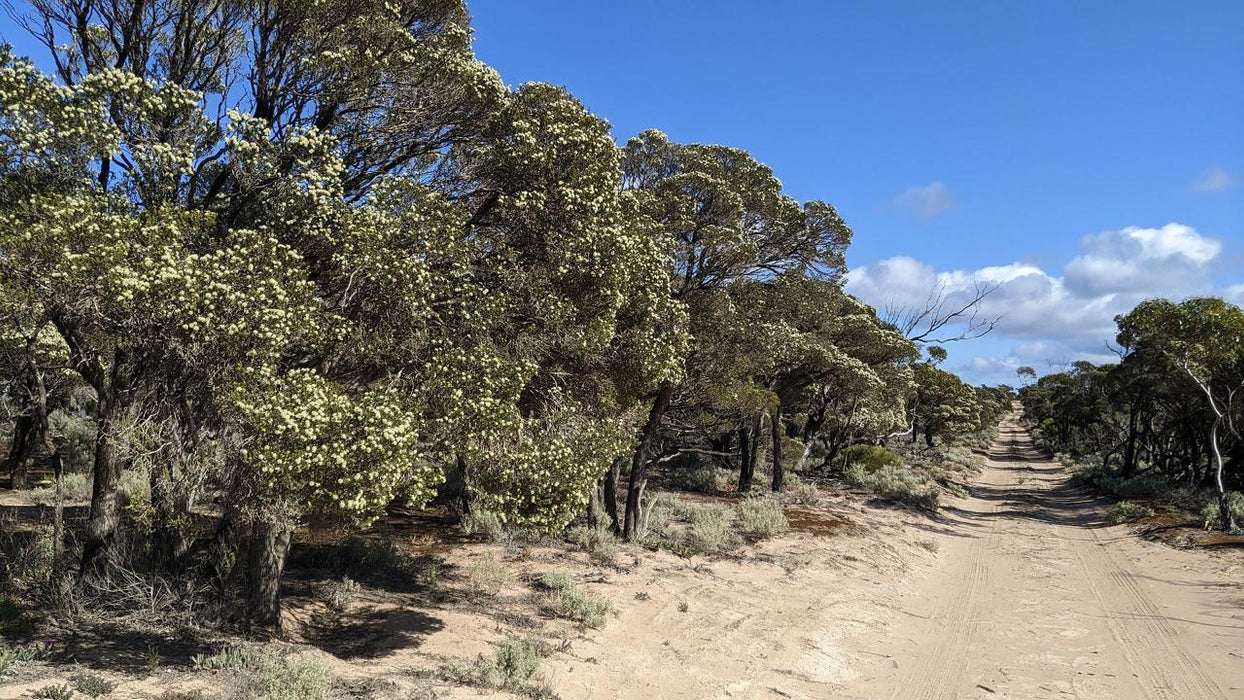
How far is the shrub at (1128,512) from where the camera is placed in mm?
24547

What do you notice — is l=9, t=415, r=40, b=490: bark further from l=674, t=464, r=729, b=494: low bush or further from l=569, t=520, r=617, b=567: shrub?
l=674, t=464, r=729, b=494: low bush

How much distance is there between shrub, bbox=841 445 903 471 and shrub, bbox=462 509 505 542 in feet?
80.0

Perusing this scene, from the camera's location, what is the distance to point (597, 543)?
15.2 m

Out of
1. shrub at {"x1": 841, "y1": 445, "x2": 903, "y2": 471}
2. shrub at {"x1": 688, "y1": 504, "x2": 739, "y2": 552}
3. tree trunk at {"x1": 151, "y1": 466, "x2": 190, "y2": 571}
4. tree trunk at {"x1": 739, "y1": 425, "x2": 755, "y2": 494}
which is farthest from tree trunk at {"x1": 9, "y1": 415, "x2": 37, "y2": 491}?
shrub at {"x1": 841, "y1": 445, "x2": 903, "y2": 471}

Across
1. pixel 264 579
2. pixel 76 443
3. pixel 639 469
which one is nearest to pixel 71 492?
pixel 76 443

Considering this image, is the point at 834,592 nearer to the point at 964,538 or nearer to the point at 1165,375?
the point at 964,538

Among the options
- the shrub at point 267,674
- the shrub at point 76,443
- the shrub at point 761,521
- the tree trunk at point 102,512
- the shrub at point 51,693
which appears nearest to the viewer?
the shrub at point 51,693

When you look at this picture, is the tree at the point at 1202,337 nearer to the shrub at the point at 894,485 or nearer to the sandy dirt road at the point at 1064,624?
the sandy dirt road at the point at 1064,624

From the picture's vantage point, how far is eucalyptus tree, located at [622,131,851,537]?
1527cm

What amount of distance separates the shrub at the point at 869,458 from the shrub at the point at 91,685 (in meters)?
33.1

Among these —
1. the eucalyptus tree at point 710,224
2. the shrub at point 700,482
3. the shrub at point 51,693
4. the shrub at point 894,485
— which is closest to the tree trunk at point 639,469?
the eucalyptus tree at point 710,224

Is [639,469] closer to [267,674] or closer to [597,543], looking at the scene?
[597,543]

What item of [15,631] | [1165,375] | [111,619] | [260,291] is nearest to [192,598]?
[111,619]

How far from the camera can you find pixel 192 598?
30.7 feet
